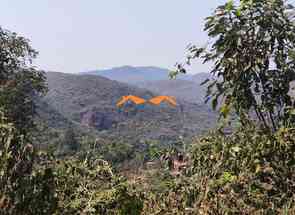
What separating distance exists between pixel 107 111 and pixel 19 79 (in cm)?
13142

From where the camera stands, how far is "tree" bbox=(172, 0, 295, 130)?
4.00 meters

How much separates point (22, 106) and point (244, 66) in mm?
19869

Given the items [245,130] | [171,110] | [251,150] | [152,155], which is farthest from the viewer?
[171,110]

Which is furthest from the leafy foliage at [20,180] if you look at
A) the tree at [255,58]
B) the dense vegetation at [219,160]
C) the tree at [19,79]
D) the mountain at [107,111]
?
the mountain at [107,111]

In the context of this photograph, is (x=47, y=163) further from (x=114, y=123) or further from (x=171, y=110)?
(x=171, y=110)

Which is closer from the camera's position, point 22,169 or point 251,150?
point 22,169

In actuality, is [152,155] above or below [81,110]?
above

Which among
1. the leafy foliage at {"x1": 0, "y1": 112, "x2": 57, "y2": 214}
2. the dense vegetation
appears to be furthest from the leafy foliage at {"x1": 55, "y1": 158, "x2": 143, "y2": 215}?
the leafy foliage at {"x1": 0, "y1": 112, "x2": 57, "y2": 214}

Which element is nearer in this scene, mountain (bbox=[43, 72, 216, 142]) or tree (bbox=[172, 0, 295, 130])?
tree (bbox=[172, 0, 295, 130])

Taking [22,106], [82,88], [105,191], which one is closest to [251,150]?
[105,191]

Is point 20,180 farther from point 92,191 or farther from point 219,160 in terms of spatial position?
point 219,160

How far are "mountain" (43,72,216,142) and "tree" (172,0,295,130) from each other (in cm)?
11813

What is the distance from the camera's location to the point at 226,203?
2.99m

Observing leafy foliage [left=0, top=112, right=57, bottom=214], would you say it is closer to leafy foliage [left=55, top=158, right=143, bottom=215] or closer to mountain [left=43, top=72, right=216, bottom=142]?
leafy foliage [left=55, top=158, right=143, bottom=215]
